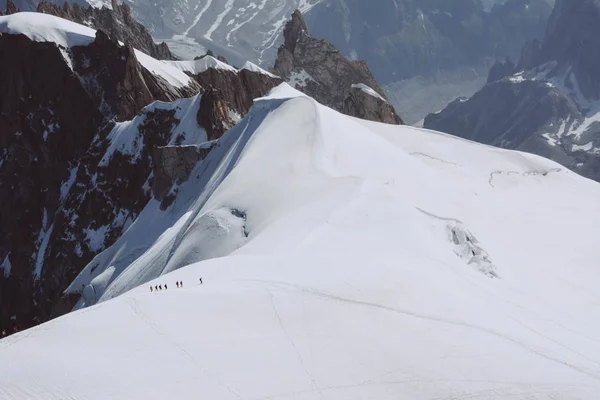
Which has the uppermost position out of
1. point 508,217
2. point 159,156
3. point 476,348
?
point 476,348

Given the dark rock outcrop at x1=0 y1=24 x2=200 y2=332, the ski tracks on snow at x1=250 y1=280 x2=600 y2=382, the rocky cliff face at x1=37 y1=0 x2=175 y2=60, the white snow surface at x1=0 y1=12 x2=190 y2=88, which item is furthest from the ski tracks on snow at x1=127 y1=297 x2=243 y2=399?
the rocky cliff face at x1=37 y1=0 x2=175 y2=60

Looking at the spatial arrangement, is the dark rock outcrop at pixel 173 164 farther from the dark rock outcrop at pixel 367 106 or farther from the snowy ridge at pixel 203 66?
the dark rock outcrop at pixel 367 106

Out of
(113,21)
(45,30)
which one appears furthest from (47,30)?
(113,21)

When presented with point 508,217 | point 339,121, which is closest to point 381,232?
point 508,217

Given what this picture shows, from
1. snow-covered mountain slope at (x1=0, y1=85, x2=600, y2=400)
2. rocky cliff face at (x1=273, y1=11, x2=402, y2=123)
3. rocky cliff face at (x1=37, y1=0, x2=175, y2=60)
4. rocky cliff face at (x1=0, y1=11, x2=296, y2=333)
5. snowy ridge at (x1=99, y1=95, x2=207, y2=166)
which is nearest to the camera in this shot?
snow-covered mountain slope at (x1=0, y1=85, x2=600, y2=400)

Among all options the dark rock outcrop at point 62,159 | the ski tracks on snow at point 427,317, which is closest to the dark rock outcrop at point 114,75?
the dark rock outcrop at point 62,159

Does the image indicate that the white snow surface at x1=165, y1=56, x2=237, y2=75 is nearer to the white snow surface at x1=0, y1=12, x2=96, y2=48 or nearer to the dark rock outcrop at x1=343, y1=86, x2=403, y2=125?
the white snow surface at x1=0, y1=12, x2=96, y2=48

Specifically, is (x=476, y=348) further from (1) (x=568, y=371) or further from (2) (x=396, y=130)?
(2) (x=396, y=130)
